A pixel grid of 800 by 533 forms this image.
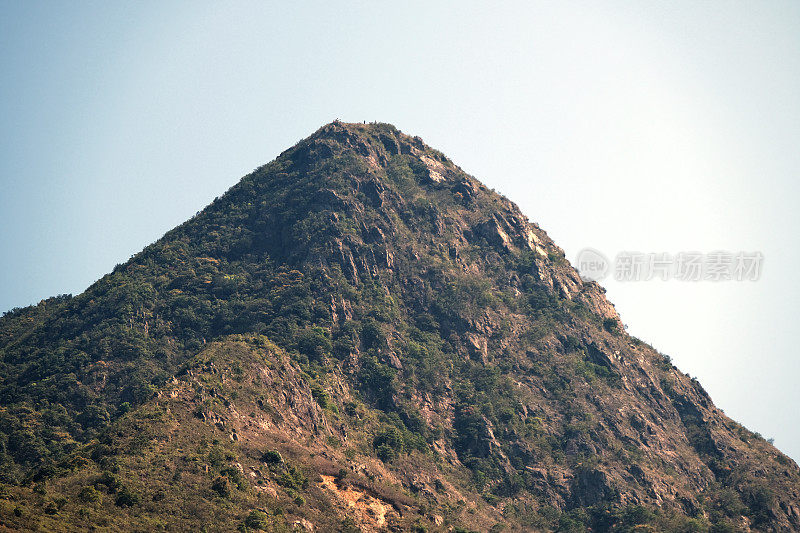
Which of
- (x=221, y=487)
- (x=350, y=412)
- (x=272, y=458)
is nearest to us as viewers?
(x=221, y=487)

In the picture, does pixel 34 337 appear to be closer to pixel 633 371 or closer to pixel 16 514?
pixel 16 514

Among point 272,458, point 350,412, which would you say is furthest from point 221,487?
point 350,412

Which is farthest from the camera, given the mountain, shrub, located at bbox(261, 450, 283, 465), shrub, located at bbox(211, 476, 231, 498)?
shrub, located at bbox(261, 450, 283, 465)

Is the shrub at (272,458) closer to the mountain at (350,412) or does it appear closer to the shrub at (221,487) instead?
the mountain at (350,412)

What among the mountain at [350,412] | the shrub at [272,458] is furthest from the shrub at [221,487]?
the shrub at [272,458]

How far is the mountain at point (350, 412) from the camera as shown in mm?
118812

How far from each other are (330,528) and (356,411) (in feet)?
144

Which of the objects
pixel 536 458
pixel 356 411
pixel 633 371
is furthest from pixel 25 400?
pixel 633 371

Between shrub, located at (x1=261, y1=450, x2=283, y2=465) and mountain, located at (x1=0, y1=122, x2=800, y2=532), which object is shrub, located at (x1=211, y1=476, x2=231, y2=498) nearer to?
mountain, located at (x1=0, y1=122, x2=800, y2=532)

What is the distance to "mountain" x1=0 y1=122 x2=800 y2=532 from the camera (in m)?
119

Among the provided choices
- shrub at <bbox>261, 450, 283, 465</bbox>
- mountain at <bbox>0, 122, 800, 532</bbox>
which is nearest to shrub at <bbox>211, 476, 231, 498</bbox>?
mountain at <bbox>0, 122, 800, 532</bbox>

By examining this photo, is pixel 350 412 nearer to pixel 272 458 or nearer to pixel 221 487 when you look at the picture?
pixel 272 458

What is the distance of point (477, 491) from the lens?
6083 inches

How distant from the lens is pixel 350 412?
6245 inches
